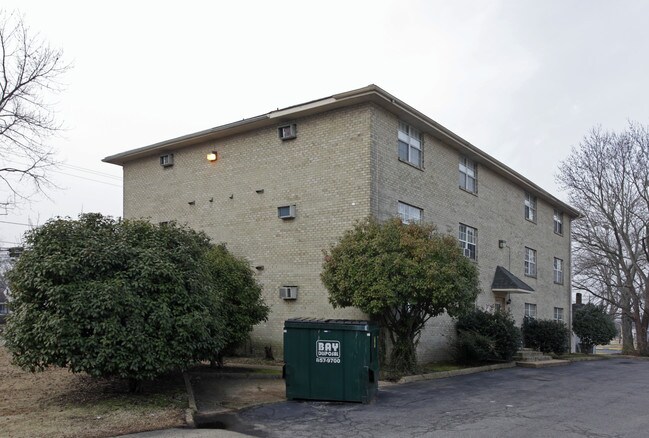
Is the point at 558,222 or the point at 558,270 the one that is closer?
the point at 558,270

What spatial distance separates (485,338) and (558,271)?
15.0 meters

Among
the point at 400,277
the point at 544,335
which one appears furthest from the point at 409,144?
the point at 544,335

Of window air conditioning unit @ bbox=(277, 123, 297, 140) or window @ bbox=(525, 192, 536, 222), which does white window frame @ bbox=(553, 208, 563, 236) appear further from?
window air conditioning unit @ bbox=(277, 123, 297, 140)

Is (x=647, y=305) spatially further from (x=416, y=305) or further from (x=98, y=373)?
(x=98, y=373)

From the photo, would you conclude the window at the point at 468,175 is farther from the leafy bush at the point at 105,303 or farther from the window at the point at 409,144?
the leafy bush at the point at 105,303

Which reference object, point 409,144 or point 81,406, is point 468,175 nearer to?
point 409,144

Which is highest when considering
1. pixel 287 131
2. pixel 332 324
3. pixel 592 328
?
pixel 287 131

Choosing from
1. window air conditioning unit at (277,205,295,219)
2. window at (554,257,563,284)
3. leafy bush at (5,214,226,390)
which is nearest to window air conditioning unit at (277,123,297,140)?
window air conditioning unit at (277,205,295,219)

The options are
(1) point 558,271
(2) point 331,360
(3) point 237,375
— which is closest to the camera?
(2) point 331,360

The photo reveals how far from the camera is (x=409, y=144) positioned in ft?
63.4

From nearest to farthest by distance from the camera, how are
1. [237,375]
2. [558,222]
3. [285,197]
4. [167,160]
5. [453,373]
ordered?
[237,375] < [453,373] < [285,197] < [167,160] < [558,222]

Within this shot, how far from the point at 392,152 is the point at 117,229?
955 cm

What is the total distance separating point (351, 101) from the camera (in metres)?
17.4

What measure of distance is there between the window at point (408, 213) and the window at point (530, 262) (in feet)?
35.2
